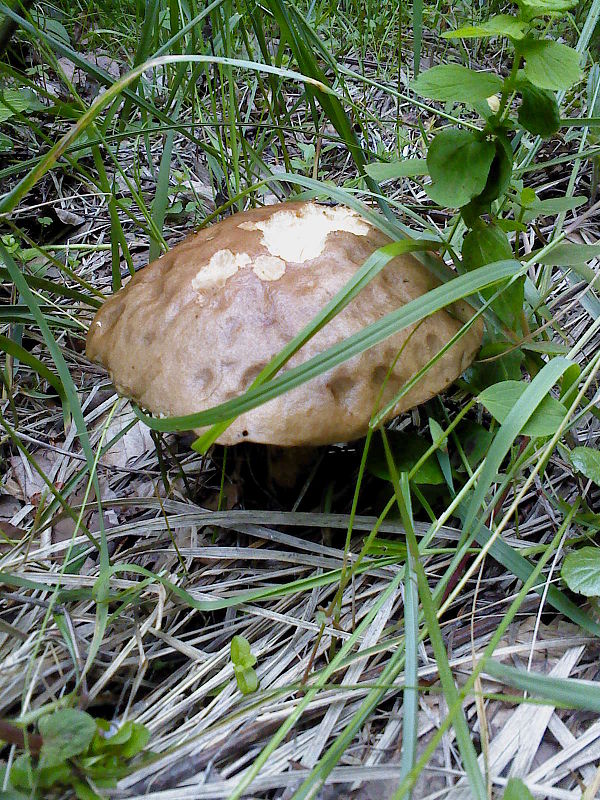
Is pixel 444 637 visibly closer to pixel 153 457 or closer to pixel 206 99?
pixel 153 457

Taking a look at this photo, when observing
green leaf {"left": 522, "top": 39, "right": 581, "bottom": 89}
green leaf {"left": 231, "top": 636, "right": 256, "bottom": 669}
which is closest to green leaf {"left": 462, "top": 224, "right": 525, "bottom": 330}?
green leaf {"left": 522, "top": 39, "right": 581, "bottom": 89}

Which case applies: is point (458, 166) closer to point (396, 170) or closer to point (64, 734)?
point (396, 170)

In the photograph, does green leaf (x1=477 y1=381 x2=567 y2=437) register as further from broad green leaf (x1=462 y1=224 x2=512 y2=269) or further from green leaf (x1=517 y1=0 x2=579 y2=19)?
green leaf (x1=517 y1=0 x2=579 y2=19)

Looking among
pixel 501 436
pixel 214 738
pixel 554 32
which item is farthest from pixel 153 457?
pixel 554 32

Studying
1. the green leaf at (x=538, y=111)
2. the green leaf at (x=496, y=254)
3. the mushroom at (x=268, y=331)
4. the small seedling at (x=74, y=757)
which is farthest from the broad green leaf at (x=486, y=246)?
the small seedling at (x=74, y=757)

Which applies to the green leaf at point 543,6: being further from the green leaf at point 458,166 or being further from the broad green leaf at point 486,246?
the broad green leaf at point 486,246
